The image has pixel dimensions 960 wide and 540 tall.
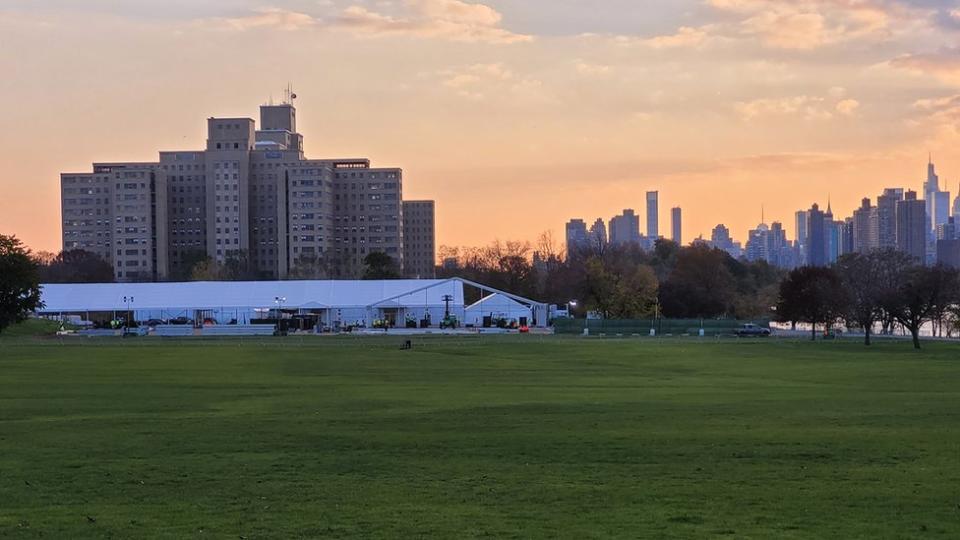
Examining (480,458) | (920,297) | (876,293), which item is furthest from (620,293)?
(480,458)

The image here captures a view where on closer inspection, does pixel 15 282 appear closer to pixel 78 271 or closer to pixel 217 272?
pixel 217 272

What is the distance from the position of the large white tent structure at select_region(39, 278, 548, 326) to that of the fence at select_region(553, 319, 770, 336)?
16.6 meters

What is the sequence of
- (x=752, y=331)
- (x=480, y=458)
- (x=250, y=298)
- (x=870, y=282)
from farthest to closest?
(x=250, y=298) → (x=752, y=331) → (x=870, y=282) → (x=480, y=458)

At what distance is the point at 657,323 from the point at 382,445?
284ft

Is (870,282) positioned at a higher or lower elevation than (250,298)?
higher

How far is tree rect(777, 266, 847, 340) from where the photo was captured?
3541 inches

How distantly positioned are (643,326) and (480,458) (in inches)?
3412

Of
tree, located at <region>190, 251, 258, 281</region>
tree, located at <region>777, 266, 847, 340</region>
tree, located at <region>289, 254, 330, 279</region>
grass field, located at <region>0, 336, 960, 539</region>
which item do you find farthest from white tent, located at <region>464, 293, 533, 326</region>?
grass field, located at <region>0, 336, 960, 539</region>

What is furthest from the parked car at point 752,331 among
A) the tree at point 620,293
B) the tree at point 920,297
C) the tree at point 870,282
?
the tree at point 620,293

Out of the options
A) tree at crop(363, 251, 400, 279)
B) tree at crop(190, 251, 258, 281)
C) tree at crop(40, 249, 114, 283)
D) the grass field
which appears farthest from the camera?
tree at crop(40, 249, 114, 283)

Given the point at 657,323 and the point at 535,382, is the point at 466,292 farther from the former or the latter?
the point at 535,382

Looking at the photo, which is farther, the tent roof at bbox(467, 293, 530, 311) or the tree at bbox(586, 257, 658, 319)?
the tree at bbox(586, 257, 658, 319)

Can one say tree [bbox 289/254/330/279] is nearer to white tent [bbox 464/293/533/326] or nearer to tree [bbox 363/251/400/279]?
tree [bbox 363/251/400/279]

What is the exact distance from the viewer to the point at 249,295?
121875 mm
